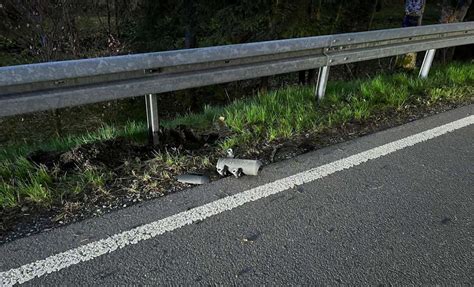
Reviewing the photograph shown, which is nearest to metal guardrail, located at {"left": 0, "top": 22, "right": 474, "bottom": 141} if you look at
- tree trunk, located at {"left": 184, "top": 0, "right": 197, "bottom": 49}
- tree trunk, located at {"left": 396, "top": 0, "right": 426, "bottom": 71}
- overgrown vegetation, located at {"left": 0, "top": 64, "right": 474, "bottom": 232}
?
overgrown vegetation, located at {"left": 0, "top": 64, "right": 474, "bottom": 232}

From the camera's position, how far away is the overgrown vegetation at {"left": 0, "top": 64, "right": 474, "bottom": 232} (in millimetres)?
2898

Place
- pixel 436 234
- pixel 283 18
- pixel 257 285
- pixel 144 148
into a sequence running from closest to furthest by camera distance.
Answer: pixel 257 285
pixel 436 234
pixel 144 148
pixel 283 18

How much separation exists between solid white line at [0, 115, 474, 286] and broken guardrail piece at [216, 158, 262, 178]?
202 mm

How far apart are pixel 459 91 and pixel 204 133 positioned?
375cm

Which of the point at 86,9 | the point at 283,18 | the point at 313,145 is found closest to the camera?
the point at 313,145

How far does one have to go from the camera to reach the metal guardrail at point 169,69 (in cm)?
291

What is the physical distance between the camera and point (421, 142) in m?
3.89

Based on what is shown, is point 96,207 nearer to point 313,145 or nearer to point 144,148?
point 144,148

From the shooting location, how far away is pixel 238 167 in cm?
320

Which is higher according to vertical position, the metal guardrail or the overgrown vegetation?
the metal guardrail

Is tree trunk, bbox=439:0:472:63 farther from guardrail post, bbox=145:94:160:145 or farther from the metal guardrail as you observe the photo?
guardrail post, bbox=145:94:160:145

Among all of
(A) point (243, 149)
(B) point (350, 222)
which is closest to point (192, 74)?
(A) point (243, 149)

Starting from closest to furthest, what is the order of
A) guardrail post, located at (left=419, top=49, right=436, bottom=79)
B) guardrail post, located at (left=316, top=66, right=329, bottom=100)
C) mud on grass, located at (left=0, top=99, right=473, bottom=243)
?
1. mud on grass, located at (left=0, top=99, right=473, bottom=243)
2. guardrail post, located at (left=316, top=66, right=329, bottom=100)
3. guardrail post, located at (left=419, top=49, right=436, bottom=79)

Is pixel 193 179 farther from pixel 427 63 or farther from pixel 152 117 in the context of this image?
pixel 427 63
